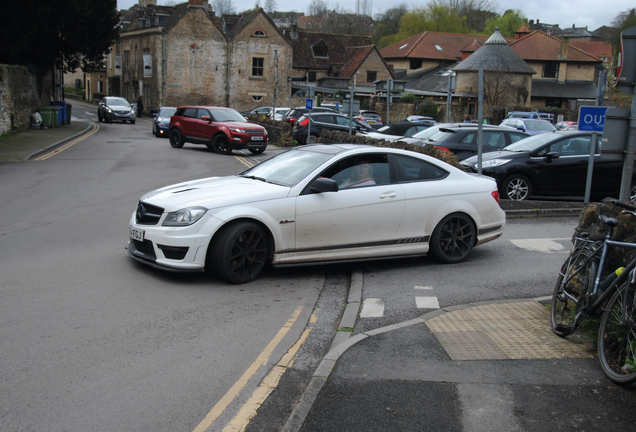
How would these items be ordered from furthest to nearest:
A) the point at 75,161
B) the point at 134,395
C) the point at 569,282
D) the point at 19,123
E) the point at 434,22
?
the point at 434,22 < the point at 19,123 < the point at 75,161 < the point at 569,282 < the point at 134,395

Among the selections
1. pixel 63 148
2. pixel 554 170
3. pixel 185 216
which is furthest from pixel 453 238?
pixel 63 148

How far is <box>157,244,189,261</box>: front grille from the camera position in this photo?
259 inches

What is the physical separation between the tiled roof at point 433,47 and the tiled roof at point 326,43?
847 cm

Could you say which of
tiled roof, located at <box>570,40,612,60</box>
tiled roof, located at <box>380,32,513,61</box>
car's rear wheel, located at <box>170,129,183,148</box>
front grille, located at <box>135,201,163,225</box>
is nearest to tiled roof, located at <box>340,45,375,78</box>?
tiled roof, located at <box>380,32,513,61</box>

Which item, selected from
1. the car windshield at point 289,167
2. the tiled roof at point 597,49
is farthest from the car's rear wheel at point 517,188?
the tiled roof at point 597,49

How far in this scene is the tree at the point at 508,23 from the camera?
105438 millimetres

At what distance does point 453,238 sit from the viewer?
26.5ft

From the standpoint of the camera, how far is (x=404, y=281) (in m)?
7.29

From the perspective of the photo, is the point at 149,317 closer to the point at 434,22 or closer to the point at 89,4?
the point at 89,4

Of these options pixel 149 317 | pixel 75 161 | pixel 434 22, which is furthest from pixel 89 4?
pixel 434 22

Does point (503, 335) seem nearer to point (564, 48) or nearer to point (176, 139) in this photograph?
point (176, 139)

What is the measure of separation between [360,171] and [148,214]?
2636 mm

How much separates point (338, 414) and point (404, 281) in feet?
11.8

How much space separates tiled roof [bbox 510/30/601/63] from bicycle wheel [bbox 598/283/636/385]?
233ft
